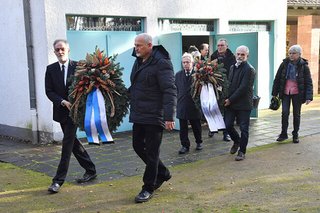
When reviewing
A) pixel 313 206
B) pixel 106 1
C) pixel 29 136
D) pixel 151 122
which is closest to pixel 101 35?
pixel 106 1

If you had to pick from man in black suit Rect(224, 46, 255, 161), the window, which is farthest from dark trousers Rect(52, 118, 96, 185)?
the window

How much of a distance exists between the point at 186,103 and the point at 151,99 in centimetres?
→ 257

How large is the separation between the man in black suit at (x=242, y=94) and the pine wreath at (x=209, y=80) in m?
0.13

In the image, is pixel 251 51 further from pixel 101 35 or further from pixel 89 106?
pixel 89 106

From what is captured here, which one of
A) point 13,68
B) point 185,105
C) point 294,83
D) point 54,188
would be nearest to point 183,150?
point 185,105

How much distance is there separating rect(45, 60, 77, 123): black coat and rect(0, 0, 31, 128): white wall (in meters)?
3.42

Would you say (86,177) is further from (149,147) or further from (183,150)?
(183,150)

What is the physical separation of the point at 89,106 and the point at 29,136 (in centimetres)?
421

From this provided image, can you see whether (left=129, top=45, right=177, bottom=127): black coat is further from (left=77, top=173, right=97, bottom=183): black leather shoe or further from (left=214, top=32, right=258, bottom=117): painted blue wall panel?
(left=214, top=32, right=258, bottom=117): painted blue wall panel

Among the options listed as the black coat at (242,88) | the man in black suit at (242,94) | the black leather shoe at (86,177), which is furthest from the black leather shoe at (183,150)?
the black leather shoe at (86,177)

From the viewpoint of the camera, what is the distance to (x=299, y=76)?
7941 mm

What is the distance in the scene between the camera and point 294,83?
Answer: 26.3ft

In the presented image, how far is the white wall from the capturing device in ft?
28.9

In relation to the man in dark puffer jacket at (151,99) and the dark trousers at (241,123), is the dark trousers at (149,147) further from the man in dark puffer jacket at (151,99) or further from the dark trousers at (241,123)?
the dark trousers at (241,123)
